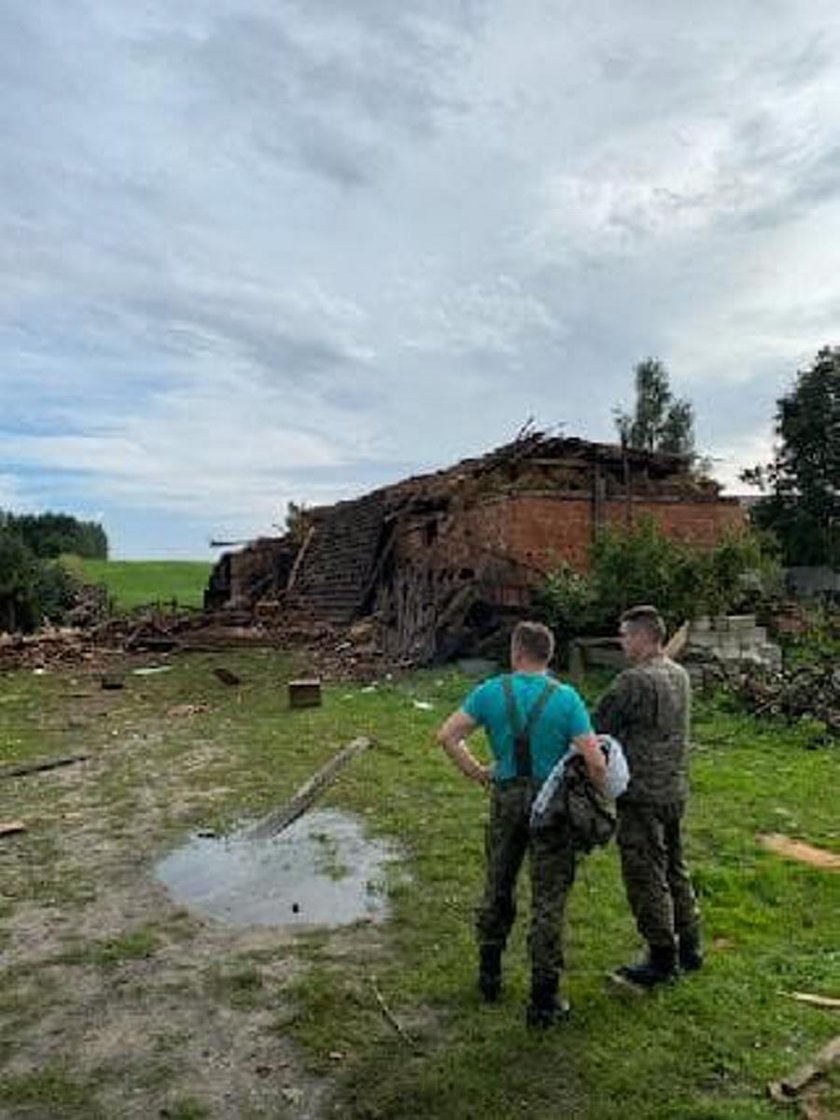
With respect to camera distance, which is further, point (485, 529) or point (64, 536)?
point (64, 536)

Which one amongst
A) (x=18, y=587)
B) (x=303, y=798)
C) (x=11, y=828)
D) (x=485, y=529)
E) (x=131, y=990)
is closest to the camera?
(x=131, y=990)

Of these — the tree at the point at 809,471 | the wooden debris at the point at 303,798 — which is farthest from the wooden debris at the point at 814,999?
the tree at the point at 809,471

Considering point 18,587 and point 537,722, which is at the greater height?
point 18,587

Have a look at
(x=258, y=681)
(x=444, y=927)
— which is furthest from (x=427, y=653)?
(x=444, y=927)

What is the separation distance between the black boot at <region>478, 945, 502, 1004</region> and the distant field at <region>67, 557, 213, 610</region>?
38.1 meters

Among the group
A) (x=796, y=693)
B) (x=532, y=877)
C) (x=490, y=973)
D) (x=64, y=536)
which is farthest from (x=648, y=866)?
(x=64, y=536)

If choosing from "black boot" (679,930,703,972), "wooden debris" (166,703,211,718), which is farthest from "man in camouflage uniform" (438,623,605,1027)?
"wooden debris" (166,703,211,718)

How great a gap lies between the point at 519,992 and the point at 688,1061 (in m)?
0.92

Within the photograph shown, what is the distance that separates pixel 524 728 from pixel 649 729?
654mm

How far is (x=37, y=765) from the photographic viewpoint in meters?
11.4

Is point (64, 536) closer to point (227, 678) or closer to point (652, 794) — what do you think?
point (227, 678)

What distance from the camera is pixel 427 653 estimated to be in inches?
762

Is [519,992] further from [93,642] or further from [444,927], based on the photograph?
[93,642]

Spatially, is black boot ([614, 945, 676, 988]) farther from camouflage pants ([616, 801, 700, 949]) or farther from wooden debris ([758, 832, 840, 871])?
wooden debris ([758, 832, 840, 871])
